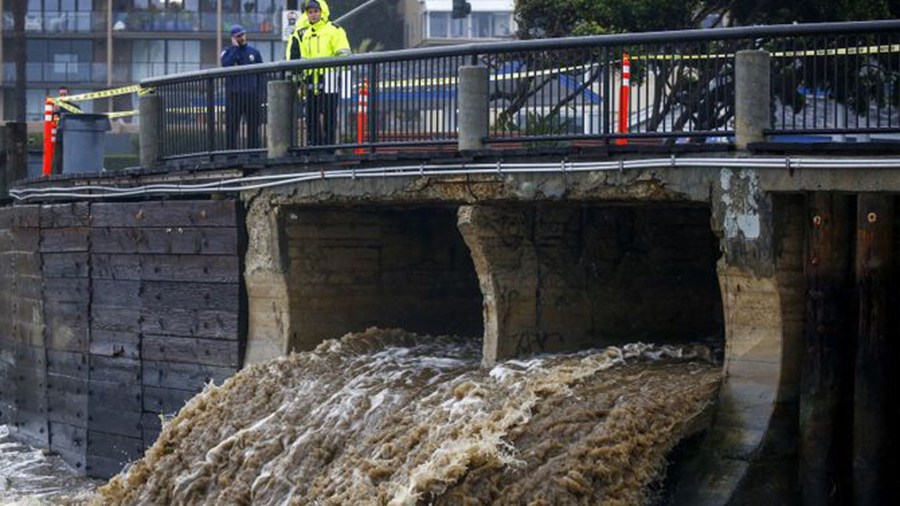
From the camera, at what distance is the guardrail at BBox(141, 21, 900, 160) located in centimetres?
1377

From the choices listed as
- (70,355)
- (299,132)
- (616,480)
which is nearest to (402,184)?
(299,132)

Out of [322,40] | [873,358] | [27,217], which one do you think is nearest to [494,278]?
[873,358]

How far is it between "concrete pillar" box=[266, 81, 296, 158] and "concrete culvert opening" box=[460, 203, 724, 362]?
2602 millimetres

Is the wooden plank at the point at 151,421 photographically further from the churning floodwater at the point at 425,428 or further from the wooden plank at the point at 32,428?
the wooden plank at the point at 32,428

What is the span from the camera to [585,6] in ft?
76.7

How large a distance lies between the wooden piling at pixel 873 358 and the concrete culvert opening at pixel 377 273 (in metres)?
6.29

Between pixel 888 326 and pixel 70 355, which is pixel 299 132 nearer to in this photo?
pixel 70 355

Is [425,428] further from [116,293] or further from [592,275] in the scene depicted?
[116,293]

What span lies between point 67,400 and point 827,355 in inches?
397

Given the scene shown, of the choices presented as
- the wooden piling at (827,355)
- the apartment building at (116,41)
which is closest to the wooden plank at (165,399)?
the wooden piling at (827,355)

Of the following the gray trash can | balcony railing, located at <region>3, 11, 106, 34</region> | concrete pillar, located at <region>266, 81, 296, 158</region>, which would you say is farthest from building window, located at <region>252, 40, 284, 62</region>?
concrete pillar, located at <region>266, 81, 296, 158</region>

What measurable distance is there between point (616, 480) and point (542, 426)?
77 cm

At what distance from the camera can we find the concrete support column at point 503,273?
1591 cm

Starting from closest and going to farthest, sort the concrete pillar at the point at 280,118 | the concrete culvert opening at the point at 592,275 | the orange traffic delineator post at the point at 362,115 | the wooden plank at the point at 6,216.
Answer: the concrete culvert opening at the point at 592,275, the orange traffic delineator post at the point at 362,115, the concrete pillar at the point at 280,118, the wooden plank at the point at 6,216
